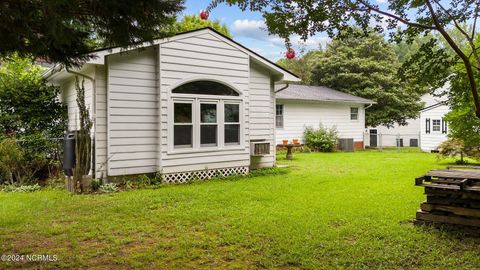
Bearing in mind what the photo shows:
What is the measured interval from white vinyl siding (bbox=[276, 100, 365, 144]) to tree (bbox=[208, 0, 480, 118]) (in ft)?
48.1

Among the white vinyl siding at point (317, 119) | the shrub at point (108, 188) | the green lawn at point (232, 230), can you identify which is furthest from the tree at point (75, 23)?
the white vinyl siding at point (317, 119)

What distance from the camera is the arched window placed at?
8836 mm

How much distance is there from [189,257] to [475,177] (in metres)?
3.62

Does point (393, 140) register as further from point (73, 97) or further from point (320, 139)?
point (73, 97)

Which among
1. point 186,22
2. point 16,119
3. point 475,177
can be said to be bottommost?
point 475,177

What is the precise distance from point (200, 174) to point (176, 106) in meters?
1.88

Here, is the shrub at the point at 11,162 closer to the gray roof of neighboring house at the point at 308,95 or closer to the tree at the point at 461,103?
the tree at the point at 461,103

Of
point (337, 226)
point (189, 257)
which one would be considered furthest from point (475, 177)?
point (189, 257)

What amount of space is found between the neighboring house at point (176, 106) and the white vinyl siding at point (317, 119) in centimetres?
764

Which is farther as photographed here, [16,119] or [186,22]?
[186,22]

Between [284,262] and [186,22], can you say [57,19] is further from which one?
[186,22]

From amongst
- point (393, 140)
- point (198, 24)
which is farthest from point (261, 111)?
point (393, 140)

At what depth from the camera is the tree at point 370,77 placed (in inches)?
917

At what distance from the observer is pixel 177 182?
28.7 ft
